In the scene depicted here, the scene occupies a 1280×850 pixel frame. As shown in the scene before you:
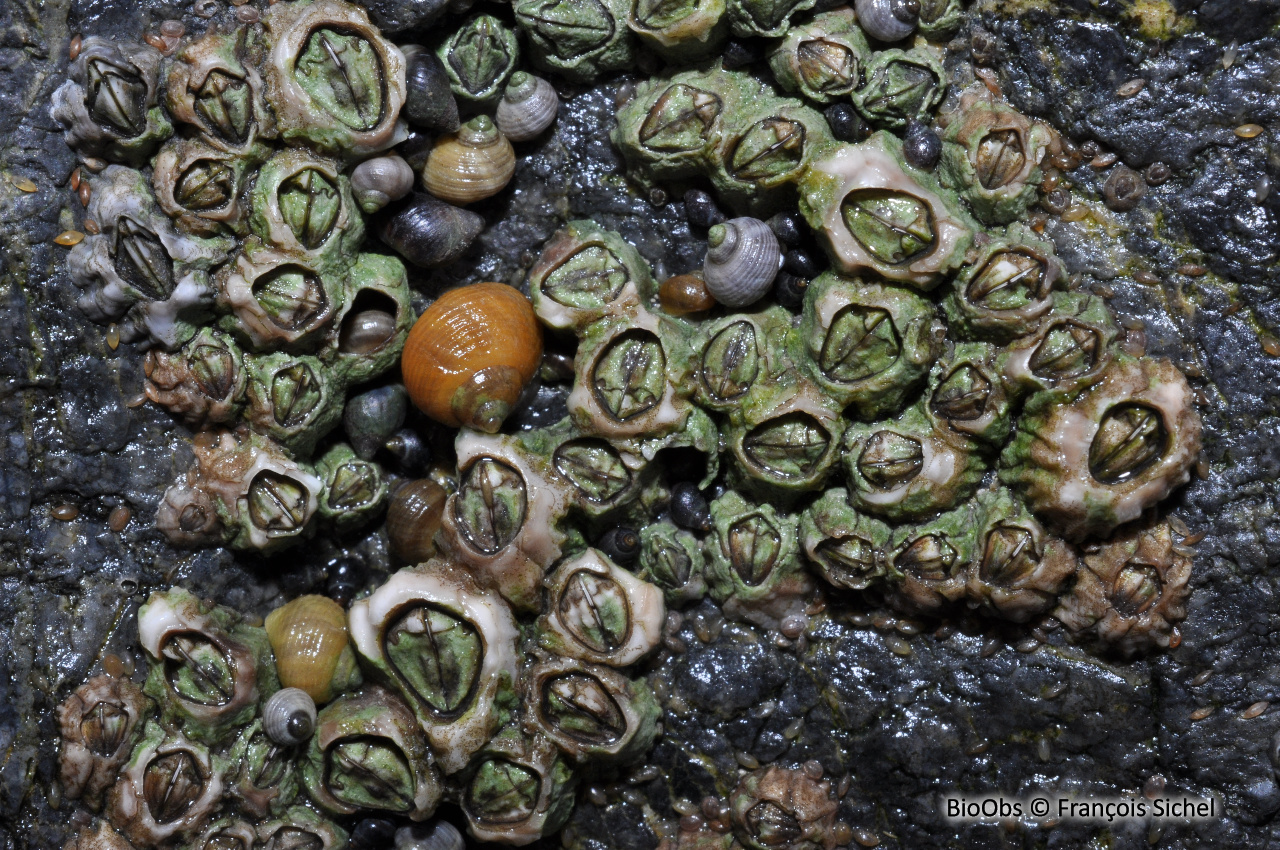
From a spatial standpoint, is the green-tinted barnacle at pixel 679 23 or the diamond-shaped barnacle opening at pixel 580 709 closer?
the green-tinted barnacle at pixel 679 23

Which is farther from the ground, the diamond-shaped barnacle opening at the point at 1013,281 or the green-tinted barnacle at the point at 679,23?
the green-tinted barnacle at the point at 679,23

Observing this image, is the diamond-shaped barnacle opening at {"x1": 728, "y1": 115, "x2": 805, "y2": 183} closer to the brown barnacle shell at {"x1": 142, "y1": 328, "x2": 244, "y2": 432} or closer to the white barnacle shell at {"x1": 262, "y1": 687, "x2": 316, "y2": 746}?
the brown barnacle shell at {"x1": 142, "y1": 328, "x2": 244, "y2": 432}

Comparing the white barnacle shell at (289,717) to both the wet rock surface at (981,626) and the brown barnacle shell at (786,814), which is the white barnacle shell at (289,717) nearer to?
the wet rock surface at (981,626)

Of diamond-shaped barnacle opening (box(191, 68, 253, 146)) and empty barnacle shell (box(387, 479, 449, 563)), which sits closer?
diamond-shaped barnacle opening (box(191, 68, 253, 146))

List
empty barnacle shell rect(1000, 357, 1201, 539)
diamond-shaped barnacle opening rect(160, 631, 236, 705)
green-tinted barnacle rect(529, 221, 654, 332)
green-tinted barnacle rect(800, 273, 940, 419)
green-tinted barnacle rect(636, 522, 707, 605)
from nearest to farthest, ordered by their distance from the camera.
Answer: empty barnacle shell rect(1000, 357, 1201, 539), green-tinted barnacle rect(800, 273, 940, 419), diamond-shaped barnacle opening rect(160, 631, 236, 705), green-tinted barnacle rect(529, 221, 654, 332), green-tinted barnacle rect(636, 522, 707, 605)

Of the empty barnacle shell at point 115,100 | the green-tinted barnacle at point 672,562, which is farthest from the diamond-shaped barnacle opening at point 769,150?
the empty barnacle shell at point 115,100

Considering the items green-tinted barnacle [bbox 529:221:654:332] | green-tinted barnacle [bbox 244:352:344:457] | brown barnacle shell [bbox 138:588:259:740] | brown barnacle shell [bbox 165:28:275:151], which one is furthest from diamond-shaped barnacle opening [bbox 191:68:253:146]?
brown barnacle shell [bbox 138:588:259:740]
